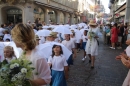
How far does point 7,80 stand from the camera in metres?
1.58

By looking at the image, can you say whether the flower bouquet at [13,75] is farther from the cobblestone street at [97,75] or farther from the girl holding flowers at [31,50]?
the cobblestone street at [97,75]

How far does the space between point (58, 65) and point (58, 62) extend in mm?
80

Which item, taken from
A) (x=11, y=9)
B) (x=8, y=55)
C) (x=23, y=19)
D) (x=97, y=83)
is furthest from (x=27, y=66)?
(x=11, y=9)

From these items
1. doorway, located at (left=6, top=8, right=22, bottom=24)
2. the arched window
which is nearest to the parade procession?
the arched window

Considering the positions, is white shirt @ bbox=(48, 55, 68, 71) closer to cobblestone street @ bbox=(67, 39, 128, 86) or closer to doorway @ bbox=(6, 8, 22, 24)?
cobblestone street @ bbox=(67, 39, 128, 86)

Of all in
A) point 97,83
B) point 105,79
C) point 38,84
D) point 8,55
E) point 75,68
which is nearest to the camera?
point 38,84

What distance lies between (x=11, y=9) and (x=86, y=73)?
50.7 ft

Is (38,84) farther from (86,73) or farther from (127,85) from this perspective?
(86,73)

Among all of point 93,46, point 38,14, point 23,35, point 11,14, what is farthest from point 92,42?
point 38,14

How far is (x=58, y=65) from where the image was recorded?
398cm

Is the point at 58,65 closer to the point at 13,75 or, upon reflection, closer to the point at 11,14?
the point at 13,75

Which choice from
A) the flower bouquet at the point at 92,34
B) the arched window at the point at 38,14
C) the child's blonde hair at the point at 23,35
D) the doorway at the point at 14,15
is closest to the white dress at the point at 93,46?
the flower bouquet at the point at 92,34

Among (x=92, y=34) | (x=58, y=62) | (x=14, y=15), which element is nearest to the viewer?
(x=58, y=62)

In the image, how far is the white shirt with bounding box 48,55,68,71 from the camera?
3963 millimetres
